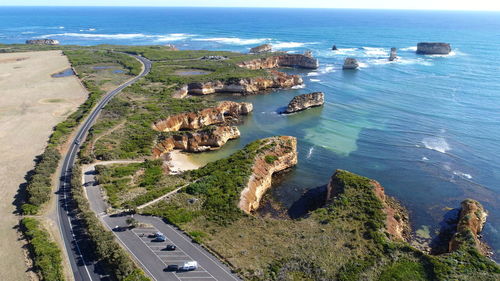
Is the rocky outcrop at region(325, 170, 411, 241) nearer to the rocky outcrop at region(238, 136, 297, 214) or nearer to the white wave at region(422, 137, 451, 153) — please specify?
the rocky outcrop at region(238, 136, 297, 214)

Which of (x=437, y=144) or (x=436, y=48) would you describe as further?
(x=436, y=48)

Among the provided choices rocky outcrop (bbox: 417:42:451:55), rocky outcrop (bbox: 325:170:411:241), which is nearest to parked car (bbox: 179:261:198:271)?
rocky outcrop (bbox: 325:170:411:241)

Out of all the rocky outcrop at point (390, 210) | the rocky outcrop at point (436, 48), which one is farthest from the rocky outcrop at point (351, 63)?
the rocky outcrop at point (390, 210)

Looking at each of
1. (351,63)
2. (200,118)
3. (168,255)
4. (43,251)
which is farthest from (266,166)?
(351,63)

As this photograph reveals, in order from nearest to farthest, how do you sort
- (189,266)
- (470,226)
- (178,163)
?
(189,266) → (470,226) → (178,163)

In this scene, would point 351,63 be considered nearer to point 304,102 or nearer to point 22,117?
point 304,102

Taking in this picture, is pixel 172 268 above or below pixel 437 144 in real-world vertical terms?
below

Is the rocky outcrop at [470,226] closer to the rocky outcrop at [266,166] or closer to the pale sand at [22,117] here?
the rocky outcrop at [266,166]

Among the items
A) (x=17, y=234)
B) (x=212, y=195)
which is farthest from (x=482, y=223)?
(x=17, y=234)

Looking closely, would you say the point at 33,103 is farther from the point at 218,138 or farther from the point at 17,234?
the point at 17,234

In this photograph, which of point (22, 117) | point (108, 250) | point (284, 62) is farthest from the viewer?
point (284, 62)
